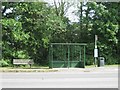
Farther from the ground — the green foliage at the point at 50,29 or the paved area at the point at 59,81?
the green foliage at the point at 50,29

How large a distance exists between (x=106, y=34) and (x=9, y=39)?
10.3 meters

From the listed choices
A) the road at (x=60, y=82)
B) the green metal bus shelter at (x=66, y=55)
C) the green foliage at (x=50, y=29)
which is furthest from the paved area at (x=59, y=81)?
the green foliage at (x=50, y=29)

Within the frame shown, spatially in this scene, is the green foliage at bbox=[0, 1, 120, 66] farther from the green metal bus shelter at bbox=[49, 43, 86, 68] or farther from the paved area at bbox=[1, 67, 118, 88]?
the paved area at bbox=[1, 67, 118, 88]

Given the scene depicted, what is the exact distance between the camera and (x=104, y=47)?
119 ft

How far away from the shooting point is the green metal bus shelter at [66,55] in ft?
91.6

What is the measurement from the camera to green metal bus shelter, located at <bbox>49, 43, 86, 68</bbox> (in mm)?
27906

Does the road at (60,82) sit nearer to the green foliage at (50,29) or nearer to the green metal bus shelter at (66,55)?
the green metal bus shelter at (66,55)

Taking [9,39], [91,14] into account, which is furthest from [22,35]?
[91,14]

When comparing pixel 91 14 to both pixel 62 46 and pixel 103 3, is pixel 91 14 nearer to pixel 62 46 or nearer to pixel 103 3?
pixel 103 3

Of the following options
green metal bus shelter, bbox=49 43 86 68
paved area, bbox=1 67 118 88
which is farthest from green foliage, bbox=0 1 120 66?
paved area, bbox=1 67 118 88

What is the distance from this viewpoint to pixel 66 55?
28766mm

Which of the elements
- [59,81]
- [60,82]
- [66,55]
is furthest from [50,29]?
[60,82]

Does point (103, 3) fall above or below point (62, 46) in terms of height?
above

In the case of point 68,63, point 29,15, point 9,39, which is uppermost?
point 29,15
